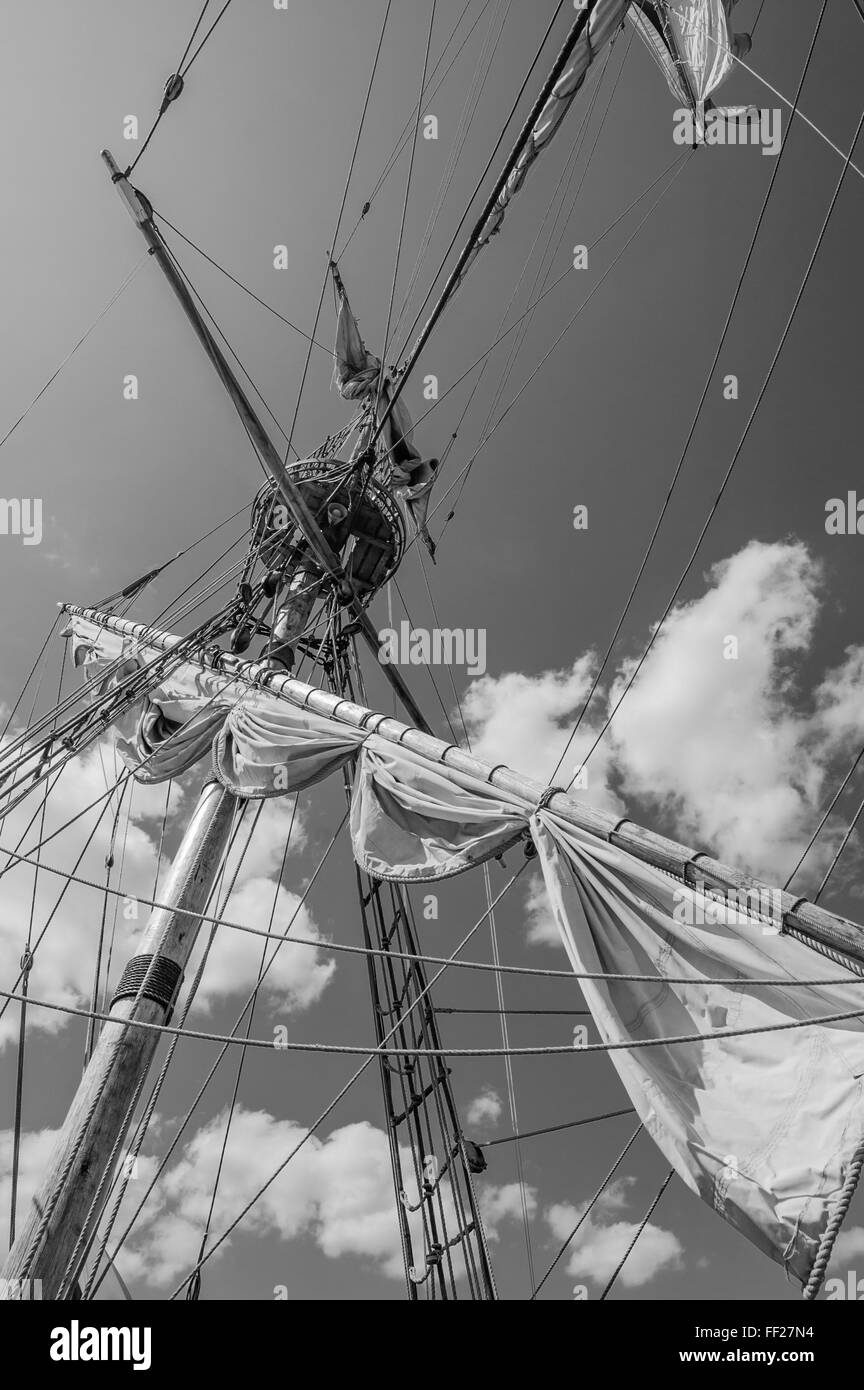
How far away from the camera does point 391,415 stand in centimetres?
1176

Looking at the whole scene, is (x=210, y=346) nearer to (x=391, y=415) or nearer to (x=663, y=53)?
(x=391, y=415)

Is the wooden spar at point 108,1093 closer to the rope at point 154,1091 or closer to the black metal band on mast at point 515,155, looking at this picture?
the rope at point 154,1091

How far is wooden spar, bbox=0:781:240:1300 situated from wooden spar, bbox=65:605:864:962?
151 centimetres

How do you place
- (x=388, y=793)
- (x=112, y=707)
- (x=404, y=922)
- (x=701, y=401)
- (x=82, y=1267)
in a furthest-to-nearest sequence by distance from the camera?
(x=404, y=922)
(x=112, y=707)
(x=701, y=401)
(x=388, y=793)
(x=82, y=1267)

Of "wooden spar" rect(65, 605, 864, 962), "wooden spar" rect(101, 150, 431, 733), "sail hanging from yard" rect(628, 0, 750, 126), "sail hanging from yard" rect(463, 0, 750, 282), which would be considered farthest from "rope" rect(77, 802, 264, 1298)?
"sail hanging from yard" rect(628, 0, 750, 126)

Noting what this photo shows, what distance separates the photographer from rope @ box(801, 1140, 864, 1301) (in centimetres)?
247

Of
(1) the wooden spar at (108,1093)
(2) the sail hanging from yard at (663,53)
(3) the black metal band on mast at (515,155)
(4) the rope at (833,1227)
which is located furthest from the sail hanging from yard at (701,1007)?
(2) the sail hanging from yard at (663,53)

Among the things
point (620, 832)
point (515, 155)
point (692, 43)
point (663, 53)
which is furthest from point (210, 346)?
point (663, 53)
